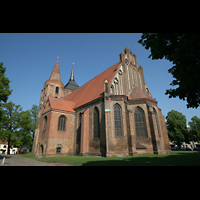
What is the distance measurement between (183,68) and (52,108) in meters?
20.0

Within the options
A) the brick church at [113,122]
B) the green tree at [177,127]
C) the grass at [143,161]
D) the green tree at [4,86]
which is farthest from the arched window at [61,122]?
the green tree at [177,127]

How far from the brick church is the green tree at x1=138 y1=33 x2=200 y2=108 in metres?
9.92

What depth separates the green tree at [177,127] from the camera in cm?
3316

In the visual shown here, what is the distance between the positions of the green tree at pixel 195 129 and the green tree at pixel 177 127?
363 cm

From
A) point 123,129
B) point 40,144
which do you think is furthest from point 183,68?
point 40,144

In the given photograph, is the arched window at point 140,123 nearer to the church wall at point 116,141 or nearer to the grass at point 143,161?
the church wall at point 116,141

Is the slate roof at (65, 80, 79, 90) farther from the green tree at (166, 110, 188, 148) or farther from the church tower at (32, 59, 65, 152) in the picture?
the green tree at (166, 110, 188, 148)

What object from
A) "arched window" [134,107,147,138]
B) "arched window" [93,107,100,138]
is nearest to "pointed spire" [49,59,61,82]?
"arched window" [93,107,100,138]

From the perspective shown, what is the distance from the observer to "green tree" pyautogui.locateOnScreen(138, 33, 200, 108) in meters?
6.00

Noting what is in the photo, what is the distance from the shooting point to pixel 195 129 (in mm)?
37062
